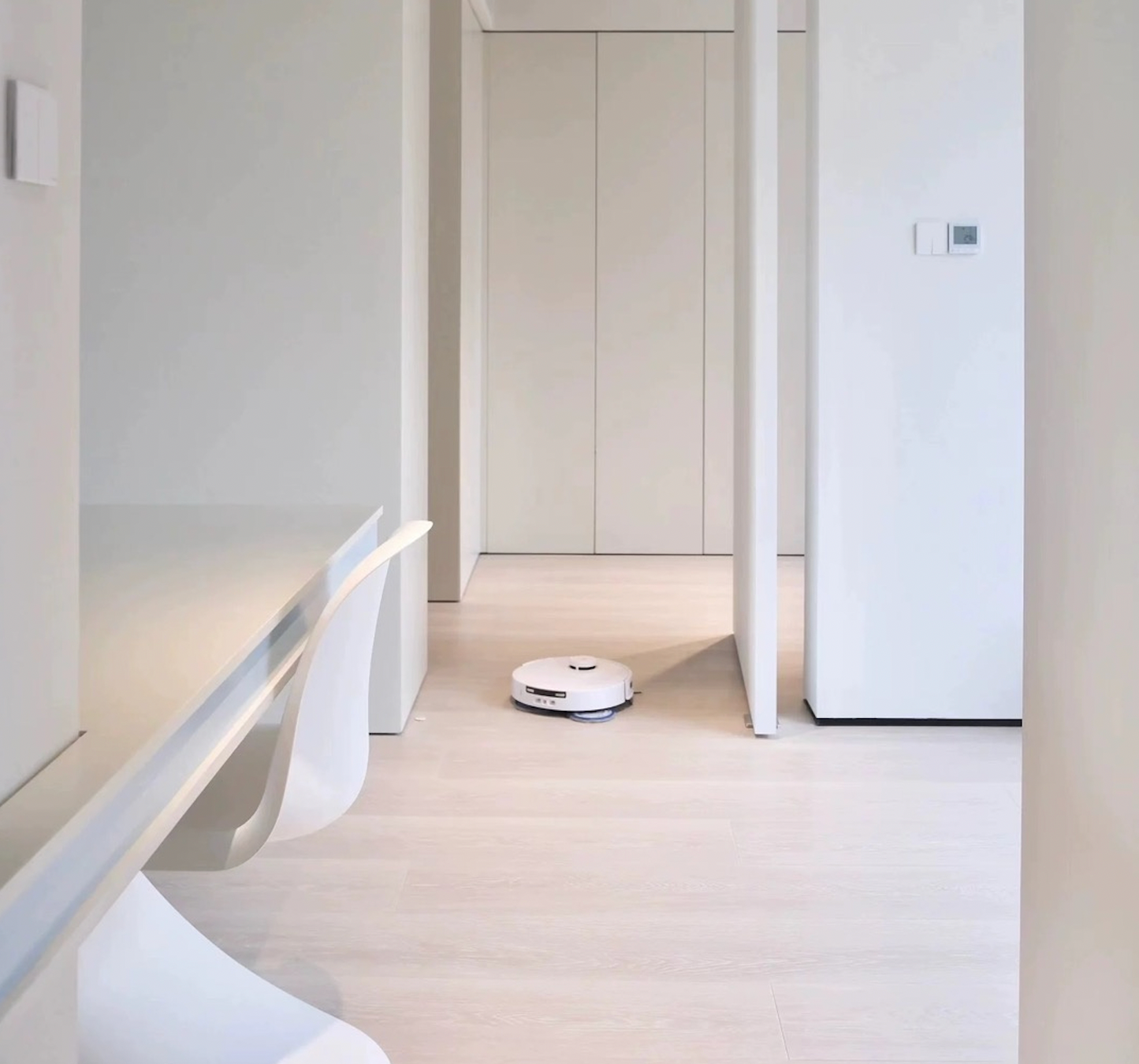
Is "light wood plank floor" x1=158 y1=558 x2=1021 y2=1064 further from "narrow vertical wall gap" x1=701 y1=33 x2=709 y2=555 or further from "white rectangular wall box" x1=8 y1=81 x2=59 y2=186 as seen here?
"narrow vertical wall gap" x1=701 y1=33 x2=709 y2=555

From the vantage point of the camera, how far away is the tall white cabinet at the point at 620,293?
22.1ft

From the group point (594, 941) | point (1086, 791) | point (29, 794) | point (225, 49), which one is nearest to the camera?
point (29, 794)

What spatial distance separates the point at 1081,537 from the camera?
1303mm

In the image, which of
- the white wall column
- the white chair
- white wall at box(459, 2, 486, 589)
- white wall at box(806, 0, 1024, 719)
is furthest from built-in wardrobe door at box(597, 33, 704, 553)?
the white chair

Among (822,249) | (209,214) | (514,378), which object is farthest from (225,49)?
(514,378)

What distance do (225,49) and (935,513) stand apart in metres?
Answer: 2.25

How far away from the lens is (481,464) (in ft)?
22.7

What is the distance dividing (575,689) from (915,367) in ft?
4.27

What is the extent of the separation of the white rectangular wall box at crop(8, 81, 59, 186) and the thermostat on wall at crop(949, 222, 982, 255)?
A: 9.69 feet

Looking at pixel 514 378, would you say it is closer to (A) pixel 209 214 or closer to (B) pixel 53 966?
(A) pixel 209 214

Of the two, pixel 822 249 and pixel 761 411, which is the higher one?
pixel 822 249

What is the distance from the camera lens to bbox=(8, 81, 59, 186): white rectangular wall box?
3.21 feet

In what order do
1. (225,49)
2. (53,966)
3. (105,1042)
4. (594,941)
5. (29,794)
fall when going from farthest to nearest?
(225,49) → (594,941) → (105,1042) → (29,794) → (53,966)

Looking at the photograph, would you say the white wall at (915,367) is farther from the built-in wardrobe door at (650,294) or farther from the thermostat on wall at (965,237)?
the built-in wardrobe door at (650,294)
